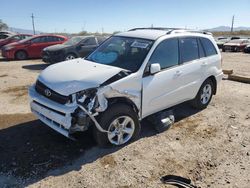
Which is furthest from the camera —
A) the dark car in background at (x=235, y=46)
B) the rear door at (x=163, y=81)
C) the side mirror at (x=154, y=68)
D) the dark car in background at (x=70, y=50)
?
the dark car in background at (x=235, y=46)

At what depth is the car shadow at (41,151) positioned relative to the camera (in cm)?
361

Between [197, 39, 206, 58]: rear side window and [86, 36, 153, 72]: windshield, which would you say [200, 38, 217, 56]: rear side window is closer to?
[197, 39, 206, 58]: rear side window

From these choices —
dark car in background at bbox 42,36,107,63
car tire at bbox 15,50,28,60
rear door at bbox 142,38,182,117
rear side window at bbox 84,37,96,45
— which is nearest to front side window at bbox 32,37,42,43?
car tire at bbox 15,50,28,60

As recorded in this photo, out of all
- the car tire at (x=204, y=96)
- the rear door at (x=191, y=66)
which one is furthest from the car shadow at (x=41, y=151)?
the car tire at (x=204, y=96)

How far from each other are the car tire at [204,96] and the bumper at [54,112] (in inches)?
128

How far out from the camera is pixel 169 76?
186 inches

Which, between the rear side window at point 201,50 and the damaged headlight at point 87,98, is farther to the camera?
the rear side window at point 201,50

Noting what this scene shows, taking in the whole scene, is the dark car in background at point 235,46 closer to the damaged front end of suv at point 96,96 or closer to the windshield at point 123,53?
the windshield at point 123,53

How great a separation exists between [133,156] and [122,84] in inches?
44.9

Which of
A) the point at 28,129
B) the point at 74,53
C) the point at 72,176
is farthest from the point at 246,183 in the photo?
the point at 74,53

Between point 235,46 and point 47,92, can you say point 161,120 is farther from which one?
point 235,46

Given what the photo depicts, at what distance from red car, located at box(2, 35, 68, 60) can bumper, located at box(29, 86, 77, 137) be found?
37.1 ft

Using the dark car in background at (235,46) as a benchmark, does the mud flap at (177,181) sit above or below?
below

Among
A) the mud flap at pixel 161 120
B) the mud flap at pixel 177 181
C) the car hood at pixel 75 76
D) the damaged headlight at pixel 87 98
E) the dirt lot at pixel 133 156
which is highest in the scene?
the car hood at pixel 75 76
